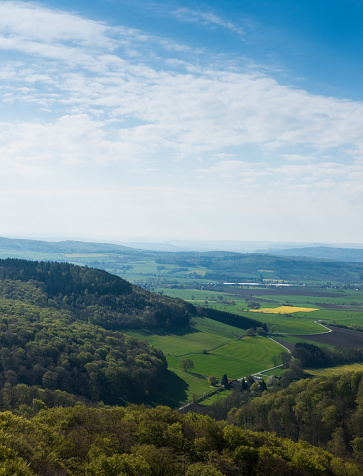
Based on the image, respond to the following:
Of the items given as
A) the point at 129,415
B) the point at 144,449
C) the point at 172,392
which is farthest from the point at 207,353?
the point at 144,449

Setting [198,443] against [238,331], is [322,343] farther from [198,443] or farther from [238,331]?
[198,443]

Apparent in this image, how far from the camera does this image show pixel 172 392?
111875 millimetres

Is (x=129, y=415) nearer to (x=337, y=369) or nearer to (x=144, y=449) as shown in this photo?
(x=144, y=449)

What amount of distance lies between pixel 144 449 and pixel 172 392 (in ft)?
237

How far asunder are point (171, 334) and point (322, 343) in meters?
64.6

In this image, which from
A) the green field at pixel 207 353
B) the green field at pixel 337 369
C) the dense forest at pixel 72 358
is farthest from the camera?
the green field at pixel 337 369

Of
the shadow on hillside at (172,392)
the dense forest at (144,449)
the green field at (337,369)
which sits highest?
the dense forest at (144,449)

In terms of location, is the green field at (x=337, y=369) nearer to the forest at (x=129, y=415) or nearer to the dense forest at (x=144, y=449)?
the forest at (x=129, y=415)

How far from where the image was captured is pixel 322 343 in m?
162

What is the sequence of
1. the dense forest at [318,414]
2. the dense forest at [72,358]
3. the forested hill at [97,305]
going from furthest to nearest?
the forested hill at [97,305] < the dense forest at [72,358] < the dense forest at [318,414]

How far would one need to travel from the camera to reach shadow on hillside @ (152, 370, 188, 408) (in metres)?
105

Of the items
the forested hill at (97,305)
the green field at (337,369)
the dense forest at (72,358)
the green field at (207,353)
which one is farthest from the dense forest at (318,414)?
the forested hill at (97,305)

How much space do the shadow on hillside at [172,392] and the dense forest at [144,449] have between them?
4858 cm

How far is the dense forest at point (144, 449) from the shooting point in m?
37.3
